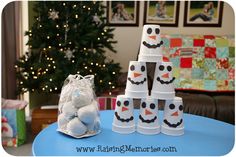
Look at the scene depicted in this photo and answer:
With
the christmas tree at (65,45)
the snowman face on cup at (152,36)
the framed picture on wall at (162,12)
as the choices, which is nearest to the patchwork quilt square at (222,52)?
the framed picture on wall at (162,12)

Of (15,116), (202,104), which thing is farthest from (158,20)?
(15,116)

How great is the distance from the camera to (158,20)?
3479 millimetres

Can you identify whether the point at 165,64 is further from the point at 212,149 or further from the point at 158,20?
the point at 158,20

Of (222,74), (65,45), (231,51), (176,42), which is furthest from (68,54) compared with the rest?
(231,51)

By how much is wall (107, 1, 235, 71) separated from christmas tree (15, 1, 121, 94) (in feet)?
2.79

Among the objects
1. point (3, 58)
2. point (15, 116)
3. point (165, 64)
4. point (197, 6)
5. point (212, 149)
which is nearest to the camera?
point (212, 149)

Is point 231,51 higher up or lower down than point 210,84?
higher up

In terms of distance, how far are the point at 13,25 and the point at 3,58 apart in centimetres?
37

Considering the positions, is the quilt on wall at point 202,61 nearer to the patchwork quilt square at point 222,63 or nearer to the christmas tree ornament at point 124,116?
the patchwork quilt square at point 222,63

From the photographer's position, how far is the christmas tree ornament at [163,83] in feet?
4.50

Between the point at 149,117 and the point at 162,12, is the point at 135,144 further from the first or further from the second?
the point at 162,12

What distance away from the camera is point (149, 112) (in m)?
1.35

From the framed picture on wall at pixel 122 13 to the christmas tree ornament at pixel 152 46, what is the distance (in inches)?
83.8

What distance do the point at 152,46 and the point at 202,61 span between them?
184 cm
